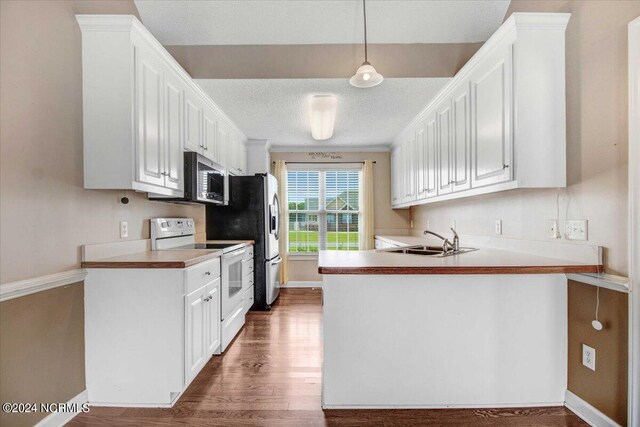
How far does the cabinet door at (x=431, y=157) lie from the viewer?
9.75 ft

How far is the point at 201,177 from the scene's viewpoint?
2723 millimetres

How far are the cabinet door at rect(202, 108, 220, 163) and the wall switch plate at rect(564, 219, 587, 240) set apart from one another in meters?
2.93

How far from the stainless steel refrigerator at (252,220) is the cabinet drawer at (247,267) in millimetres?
159

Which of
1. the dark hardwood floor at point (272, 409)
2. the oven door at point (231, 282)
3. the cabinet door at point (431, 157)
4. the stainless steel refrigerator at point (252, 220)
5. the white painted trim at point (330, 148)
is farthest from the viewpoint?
the white painted trim at point (330, 148)

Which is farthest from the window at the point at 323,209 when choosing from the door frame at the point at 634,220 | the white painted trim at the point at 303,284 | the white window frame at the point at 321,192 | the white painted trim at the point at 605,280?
the door frame at the point at 634,220

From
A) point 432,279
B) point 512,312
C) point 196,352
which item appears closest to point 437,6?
point 432,279

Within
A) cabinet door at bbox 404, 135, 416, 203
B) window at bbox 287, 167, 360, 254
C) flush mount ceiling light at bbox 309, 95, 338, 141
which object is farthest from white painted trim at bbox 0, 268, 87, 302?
window at bbox 287, 167, 360, 254

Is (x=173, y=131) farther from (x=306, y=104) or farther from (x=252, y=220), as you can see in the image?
(x=252, y=220)

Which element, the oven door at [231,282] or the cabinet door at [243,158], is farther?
the cabinet door at [243,158]

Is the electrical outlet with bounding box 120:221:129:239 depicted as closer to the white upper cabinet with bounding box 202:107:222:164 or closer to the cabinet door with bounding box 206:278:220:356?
the cabinet door with bounding box 206:278:220:356

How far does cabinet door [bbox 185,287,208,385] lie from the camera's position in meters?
1.97

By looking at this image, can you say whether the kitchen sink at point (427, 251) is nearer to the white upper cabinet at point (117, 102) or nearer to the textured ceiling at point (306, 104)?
the textured ceiling at point (306, 104)

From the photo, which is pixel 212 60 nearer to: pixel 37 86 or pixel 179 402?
pixel 37 86

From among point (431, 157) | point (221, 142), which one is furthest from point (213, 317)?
point (431, 157)
